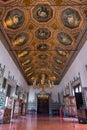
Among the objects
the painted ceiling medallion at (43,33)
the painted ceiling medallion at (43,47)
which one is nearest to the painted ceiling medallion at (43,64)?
the painted ceiling medallion at (43,47)

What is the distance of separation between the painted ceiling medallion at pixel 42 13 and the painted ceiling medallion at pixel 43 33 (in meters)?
1.23

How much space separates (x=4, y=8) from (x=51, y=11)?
9.65ft

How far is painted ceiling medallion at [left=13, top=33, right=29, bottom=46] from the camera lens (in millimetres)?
10078

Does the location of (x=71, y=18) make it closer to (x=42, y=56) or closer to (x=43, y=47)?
(x=43, y=47)

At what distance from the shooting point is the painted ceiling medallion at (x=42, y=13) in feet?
26.1

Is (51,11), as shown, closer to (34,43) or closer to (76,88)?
(34,43)

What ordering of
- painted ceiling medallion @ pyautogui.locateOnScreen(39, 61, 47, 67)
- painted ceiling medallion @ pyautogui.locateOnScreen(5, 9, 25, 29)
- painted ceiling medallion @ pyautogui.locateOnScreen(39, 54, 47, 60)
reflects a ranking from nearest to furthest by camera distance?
painted ceiling medallion @ pyautogui.locateOnScreen(5, 9, 25, 29), painted ceiling medallion @ pyautogui.locateOnScreen(39, 54, 47, 60), painted ceiling medallion @ pyautogui.locateOnScreen(39, 61, 47, 67)

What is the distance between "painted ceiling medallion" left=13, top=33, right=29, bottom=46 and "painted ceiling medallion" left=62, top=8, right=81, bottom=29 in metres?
3.43

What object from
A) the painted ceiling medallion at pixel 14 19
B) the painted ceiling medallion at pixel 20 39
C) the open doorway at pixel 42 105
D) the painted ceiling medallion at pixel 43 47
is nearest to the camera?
the painted ceiling medallion at pixel 14 19

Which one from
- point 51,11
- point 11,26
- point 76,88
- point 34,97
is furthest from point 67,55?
point 34,97

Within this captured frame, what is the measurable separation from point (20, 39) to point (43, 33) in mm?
1989

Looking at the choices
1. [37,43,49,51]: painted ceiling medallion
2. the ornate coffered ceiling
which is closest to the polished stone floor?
the ornate coffered ceiling

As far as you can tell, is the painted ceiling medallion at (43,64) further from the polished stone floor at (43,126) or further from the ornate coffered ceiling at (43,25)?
the polished stone floor at (43,126)

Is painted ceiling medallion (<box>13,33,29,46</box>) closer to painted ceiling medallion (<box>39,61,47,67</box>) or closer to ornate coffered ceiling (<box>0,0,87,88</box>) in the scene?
ornate coffered ceiling (<box>0,0,87,88</box>)
